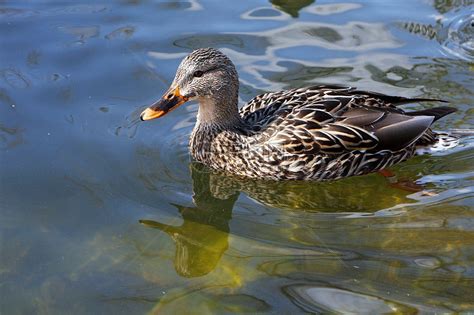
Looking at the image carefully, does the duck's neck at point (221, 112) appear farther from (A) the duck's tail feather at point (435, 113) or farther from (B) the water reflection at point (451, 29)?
(B) the water reflection at point (451, 29)

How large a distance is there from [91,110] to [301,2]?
151 inches

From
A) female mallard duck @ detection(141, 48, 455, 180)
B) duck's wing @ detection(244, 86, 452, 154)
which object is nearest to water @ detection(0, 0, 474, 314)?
female mallard duck @ detection(141, 48, 455, 180)

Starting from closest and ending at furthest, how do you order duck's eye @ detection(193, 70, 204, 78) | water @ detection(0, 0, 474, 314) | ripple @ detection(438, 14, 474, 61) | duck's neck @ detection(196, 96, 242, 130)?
water @ detection(0, 0, 474, 314)
duck's eye @ detection(193, 70, 204, 78)
duck's neck @ detection(196, 96, 242, 130)
ripple @ detection(438, 14, 474, 61)

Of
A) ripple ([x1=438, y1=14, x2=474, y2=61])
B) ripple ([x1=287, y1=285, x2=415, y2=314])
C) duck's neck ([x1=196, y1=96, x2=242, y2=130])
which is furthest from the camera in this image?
ripple ([x1=438, y1=14, x2=474, y2=61])

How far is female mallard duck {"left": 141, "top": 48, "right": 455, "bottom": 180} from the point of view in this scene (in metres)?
7.67

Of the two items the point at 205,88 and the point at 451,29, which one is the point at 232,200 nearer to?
the point at 205,88

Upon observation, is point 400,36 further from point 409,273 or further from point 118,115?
point 409,273

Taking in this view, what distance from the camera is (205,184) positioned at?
25.8 feet

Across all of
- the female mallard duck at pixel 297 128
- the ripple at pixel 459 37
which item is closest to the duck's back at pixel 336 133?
the female mallard duck at pixel 297 128

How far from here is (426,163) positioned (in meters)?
8.09

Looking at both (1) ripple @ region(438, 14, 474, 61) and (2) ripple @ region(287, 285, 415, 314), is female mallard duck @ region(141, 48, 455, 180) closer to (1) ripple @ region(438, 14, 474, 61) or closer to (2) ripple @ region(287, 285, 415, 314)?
(2) ripple @ region(287, 285, 415, 314)

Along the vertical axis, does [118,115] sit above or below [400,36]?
below

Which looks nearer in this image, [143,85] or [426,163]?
[426,163]

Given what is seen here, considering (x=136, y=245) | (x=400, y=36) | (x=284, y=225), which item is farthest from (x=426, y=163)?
(x=136, y=245)
